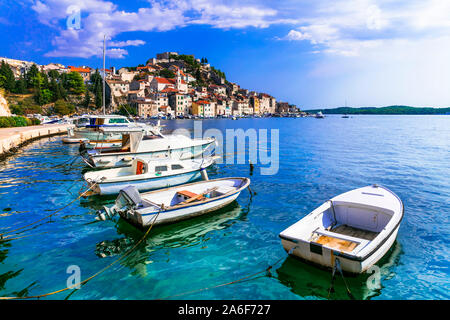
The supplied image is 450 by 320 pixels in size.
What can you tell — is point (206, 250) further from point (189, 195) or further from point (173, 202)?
point (173, 202)

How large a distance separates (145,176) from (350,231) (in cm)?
891

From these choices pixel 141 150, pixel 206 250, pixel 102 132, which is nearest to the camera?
pixel 206 250

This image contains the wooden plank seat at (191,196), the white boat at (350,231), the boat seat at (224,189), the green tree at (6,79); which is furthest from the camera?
the green tree at (6,79)

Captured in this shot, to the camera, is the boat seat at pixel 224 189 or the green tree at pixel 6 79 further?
the green tree at pixel 6 79

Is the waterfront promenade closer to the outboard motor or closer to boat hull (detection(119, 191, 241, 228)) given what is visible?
the outboard motor

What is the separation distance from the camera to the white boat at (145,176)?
1241cm

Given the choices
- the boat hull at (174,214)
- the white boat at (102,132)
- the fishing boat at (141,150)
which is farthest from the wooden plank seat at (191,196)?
the white boat at (102,132)

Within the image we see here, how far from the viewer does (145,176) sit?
12875 millimetres

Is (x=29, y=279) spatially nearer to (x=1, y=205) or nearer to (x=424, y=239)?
(x=1, y=205)

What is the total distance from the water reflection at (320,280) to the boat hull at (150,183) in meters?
7.74

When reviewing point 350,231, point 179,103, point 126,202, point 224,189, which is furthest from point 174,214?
point 179,103

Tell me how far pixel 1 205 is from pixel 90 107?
312ft

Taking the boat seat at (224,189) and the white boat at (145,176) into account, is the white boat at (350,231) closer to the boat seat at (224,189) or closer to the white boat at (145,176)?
the boat seat at (224,189)

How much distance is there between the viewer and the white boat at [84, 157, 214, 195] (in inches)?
488
